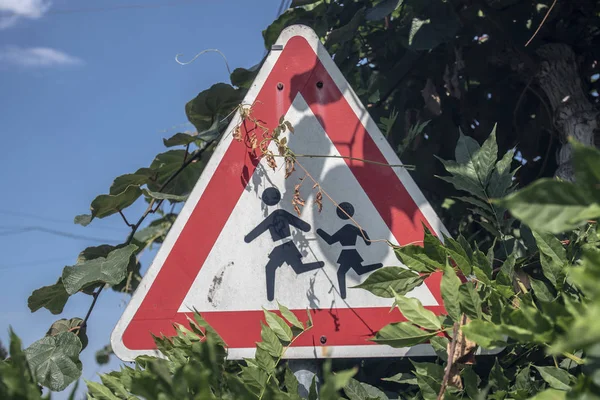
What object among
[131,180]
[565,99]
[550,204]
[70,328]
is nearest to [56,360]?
[70,328]

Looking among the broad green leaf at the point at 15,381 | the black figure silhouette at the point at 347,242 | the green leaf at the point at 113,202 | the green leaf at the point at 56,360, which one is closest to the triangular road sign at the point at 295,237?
the black figure silhouette at the point at 347,242

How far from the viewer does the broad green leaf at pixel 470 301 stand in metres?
0.87

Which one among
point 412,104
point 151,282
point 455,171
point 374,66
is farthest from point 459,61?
point 151,282

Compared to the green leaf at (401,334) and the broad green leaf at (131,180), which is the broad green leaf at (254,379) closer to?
the green leaf at (401,334)

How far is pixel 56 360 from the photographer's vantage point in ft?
4.43

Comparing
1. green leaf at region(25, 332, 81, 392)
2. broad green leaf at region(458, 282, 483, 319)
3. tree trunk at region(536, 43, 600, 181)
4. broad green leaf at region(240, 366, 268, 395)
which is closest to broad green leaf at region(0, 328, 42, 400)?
broad green leaf at region(240, 366, 268, 395)

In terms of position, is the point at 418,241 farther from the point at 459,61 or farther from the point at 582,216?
the point at 459,61

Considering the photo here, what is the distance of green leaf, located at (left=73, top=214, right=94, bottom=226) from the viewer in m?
1.57

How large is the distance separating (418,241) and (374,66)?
1235 millimetres

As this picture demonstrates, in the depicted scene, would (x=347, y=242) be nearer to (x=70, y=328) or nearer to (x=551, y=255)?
(x=551, y=255)

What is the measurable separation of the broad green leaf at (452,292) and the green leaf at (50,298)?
1.03 m

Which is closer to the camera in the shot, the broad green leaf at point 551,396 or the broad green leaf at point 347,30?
the broad green leaf at point 551,396

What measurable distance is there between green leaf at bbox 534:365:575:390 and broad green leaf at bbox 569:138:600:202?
0.48m

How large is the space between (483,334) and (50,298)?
1169 millimetres
